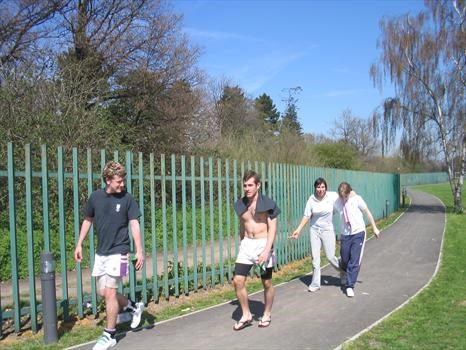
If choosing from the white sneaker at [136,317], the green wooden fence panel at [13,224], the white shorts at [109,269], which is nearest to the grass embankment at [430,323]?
the white sneaker at [136,317]

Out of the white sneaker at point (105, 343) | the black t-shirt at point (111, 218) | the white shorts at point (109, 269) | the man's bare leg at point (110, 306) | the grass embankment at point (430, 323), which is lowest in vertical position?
the grass embankment at point (430, 323)

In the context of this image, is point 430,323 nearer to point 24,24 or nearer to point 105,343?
point 105,343

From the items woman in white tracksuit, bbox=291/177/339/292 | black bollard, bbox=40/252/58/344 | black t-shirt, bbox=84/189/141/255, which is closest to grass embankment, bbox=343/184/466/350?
woman in white tracksuit, bbox=291/177/339/292

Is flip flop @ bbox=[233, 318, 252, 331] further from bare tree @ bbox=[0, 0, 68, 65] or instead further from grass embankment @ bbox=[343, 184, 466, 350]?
bare tree @ bbox=[0, 0, 68, 65]

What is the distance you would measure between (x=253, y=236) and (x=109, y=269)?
1.72 m

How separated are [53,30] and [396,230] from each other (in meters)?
15.5

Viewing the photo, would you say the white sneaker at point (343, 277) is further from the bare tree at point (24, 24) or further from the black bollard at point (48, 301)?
the bare tree at point (24, 24)

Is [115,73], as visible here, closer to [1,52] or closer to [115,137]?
[1,52]

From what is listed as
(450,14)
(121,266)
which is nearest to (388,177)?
(450,14)

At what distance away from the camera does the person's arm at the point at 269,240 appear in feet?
19.2

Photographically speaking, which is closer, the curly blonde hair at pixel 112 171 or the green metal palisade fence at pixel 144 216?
the curly blonde hair at pixel 112 171

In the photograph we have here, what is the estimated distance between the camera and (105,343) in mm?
5270

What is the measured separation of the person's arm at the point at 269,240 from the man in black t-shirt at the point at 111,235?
55.8 inches

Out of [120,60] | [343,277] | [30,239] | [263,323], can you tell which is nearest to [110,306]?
[30,239]
